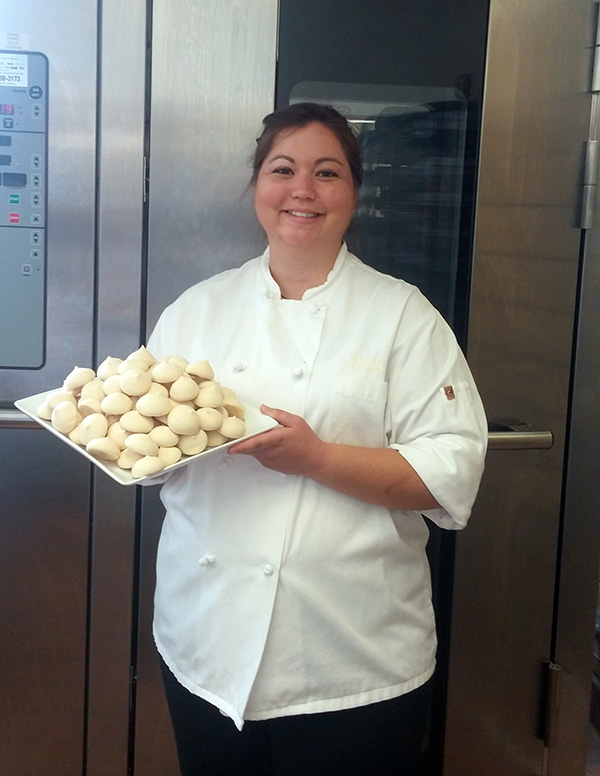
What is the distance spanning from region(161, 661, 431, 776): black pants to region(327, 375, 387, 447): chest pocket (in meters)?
0.36

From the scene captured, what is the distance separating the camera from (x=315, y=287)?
3.66ft

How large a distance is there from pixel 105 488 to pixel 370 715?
0.63 m

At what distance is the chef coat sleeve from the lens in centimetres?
102

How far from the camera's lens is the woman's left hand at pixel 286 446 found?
943 mm

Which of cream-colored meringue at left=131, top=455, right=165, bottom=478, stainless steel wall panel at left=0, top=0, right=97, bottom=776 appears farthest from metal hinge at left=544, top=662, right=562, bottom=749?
A: cream-colored meringue at left=131, top=455, right=165, bottom=478

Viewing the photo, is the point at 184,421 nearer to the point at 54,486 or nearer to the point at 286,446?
the point at 286,446

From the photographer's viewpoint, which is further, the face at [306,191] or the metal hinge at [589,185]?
the metal hinge at [589,185]

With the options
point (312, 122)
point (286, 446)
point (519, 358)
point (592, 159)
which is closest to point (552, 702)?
point (519, 358)

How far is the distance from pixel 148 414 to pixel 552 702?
1.06 meters

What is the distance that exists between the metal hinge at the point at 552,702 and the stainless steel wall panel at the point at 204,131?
0.99m

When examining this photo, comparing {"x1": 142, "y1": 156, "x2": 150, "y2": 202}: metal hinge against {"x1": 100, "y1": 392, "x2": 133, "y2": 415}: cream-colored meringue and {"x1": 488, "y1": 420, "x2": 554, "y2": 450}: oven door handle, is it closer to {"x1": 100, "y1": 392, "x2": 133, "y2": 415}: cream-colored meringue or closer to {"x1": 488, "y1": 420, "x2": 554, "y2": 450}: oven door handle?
{"x1": 100, "y1": 392, "x2": 133, "y2": 415}: cream-colored meringue

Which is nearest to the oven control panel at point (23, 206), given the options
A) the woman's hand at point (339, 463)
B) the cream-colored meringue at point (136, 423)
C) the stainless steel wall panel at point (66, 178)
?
the stainless steel wall panel at point (66, 178)

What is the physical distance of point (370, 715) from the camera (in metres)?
1.05

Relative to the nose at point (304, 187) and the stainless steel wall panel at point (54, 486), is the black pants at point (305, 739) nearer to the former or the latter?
the stainless steel wall panel at point (54, 486)
